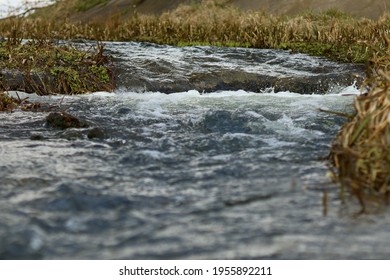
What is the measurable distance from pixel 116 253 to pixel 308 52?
10.6 meters

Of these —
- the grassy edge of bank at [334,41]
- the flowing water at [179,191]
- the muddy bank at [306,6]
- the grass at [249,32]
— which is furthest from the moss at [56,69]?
the muddy bank at [306,6]

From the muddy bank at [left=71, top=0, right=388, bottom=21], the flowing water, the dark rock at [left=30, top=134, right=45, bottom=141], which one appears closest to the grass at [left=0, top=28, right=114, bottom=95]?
the flowing water

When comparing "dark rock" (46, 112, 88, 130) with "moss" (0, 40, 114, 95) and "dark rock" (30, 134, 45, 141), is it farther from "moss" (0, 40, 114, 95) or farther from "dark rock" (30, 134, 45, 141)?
"moss" (0, 40, 114, 95)

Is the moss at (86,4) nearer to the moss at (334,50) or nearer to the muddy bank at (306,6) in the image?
the muddy bank at (306,6)

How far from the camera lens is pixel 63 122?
6055mm

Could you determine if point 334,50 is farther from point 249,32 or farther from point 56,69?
point 56,69

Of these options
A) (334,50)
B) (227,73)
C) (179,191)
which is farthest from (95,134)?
(334,50)

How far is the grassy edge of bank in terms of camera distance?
152 inches

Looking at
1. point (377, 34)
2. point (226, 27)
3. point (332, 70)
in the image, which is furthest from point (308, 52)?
point (226, 27)

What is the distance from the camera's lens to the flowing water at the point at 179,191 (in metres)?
2.97

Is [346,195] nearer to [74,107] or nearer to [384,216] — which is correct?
[384,216]

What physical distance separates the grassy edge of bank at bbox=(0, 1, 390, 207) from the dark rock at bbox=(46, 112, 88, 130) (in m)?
2.75

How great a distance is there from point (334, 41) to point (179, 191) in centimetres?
1018

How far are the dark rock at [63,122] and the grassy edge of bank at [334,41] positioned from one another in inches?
108
